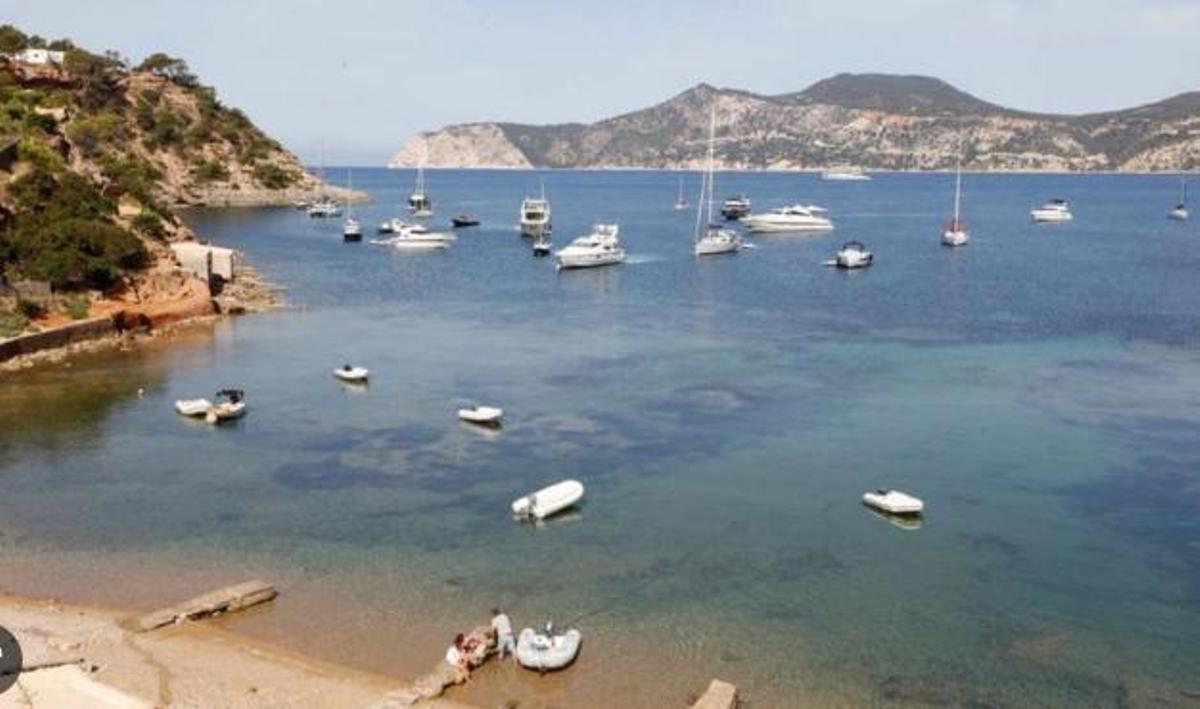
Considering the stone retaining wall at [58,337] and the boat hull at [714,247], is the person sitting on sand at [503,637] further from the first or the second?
the boat hull at [714,247]

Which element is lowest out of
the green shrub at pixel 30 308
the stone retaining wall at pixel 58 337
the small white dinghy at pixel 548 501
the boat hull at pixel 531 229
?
the small white dinghy at pixel 548 501

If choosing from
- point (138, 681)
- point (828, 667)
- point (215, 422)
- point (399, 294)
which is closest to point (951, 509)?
point (828, 667)

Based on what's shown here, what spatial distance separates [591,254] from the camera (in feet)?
335

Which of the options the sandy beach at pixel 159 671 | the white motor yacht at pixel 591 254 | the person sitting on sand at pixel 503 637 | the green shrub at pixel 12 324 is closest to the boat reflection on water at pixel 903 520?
the person sitting on sand at pixel 503 637

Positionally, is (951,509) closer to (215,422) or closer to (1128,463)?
(1128,463)

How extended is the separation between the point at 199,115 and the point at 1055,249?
139143 mm

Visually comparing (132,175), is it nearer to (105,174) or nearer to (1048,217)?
(105,174)

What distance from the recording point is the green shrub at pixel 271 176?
18388 cm

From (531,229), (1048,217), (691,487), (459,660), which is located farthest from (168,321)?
(1048,217)

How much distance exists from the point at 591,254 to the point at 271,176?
101 metres

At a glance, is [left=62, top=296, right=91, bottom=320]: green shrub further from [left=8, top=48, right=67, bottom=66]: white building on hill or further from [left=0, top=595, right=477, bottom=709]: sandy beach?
[left=8, top=48, right=67, bottom=66]: white building on hill

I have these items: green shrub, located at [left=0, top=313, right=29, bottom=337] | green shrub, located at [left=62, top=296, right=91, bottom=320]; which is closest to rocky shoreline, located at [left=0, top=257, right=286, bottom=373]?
Answer: green shrub, located at [left=0, top=313, right=29, bottom=337]

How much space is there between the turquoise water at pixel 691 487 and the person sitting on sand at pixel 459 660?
0.68m

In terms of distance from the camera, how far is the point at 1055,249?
125 metres
